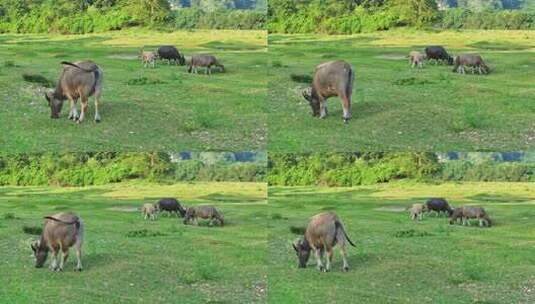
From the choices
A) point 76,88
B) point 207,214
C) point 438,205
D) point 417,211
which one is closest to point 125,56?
point 76,88

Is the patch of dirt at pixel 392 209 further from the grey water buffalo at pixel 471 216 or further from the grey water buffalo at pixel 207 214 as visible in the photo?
the grey water buffalo at pixel 207 214

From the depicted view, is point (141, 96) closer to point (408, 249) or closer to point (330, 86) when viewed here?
point (330, 86)

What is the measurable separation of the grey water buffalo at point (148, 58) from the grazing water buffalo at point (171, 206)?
4.08 metres

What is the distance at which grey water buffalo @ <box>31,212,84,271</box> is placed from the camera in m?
29.4

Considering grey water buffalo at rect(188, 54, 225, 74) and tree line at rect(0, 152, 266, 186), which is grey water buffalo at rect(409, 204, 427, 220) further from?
grey water buffalo at rect(188, 54, 225, 74)

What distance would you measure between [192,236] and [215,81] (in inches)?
175

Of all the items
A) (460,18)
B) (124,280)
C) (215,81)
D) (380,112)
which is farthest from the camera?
(460,18)

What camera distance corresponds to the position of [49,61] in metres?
35.5

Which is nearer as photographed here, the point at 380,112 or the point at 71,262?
the point at 71,262

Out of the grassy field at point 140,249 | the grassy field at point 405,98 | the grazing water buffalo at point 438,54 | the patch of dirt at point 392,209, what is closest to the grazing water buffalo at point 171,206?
the grassy field at point 140,249

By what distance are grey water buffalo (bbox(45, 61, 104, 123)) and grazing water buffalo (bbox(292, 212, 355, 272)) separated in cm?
606

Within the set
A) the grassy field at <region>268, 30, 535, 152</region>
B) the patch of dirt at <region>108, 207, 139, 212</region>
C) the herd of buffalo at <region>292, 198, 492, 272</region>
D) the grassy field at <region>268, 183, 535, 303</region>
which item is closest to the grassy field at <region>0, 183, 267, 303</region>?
the patch of dirt at <region>108, 207, 139, 212</region>

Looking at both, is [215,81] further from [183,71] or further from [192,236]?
[192,236]

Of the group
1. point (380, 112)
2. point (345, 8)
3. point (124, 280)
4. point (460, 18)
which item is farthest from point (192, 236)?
point (460, 18)
